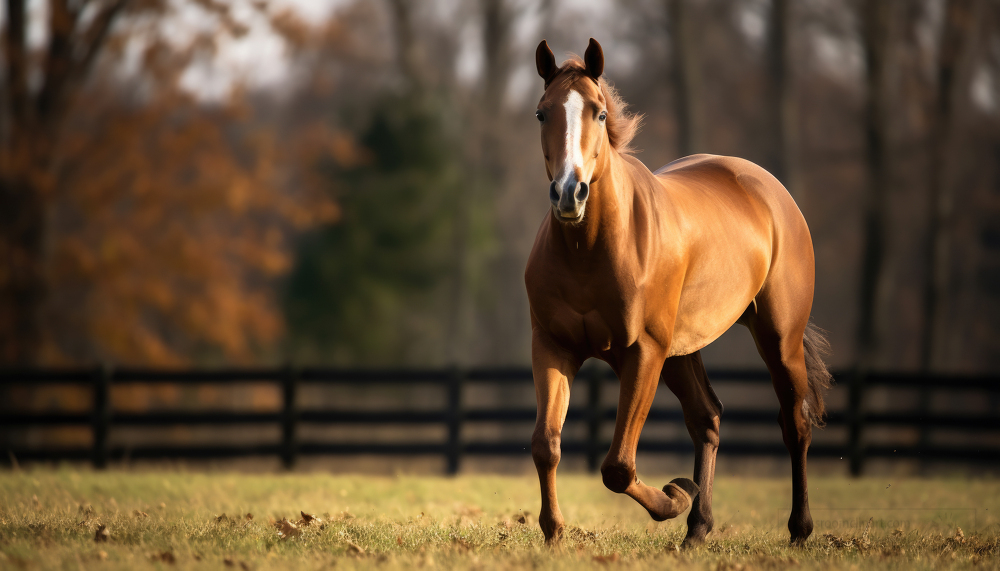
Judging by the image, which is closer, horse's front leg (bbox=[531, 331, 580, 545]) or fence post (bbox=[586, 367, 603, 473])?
horse's front leg (bbox=[531, 331, 580, 545])

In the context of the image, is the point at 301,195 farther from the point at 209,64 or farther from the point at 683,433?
the point at 683,433

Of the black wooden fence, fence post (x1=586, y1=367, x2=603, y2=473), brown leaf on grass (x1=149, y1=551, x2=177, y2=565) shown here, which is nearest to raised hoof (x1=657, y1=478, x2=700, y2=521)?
brown leaf on grass (x1=149, y1=551, x2=177, y2=565)

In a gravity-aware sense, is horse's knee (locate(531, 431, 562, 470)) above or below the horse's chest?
below

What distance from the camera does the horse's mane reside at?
178 inches

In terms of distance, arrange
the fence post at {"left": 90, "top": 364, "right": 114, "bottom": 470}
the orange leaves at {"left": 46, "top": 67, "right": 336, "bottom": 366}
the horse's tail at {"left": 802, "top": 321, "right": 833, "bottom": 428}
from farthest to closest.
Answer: the orange leaves at {"left": 46, "top": 67, "right": 336, "bottom": 366}
the fence post at {"left": 90, "top": 364, "right": 114, "bottom": 470}
the horse's tail at {"left": 802, "top": 321, "right": 833, "bottom": 428}

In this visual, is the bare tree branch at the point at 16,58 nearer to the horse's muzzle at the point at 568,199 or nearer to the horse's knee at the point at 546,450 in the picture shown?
the horse's knee at the point at 546,450

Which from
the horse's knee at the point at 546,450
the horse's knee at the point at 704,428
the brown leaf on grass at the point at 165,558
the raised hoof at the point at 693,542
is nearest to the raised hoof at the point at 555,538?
the horse's knee at the point at 546,450

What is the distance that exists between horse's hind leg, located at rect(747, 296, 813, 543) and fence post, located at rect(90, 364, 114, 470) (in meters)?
7.73

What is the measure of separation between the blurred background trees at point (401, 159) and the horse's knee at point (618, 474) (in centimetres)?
1196

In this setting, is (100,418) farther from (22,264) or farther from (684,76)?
(684,76)

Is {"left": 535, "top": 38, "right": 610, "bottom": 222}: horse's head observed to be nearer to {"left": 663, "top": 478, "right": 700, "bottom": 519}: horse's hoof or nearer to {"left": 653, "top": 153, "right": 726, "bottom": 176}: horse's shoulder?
{"left": 653, "top": 153, "right": 726, "bottom": 176}: horse's shoulder

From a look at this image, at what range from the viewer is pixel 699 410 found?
18.6 ft

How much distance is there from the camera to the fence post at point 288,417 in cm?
1078

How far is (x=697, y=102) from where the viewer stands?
17.4 meters
